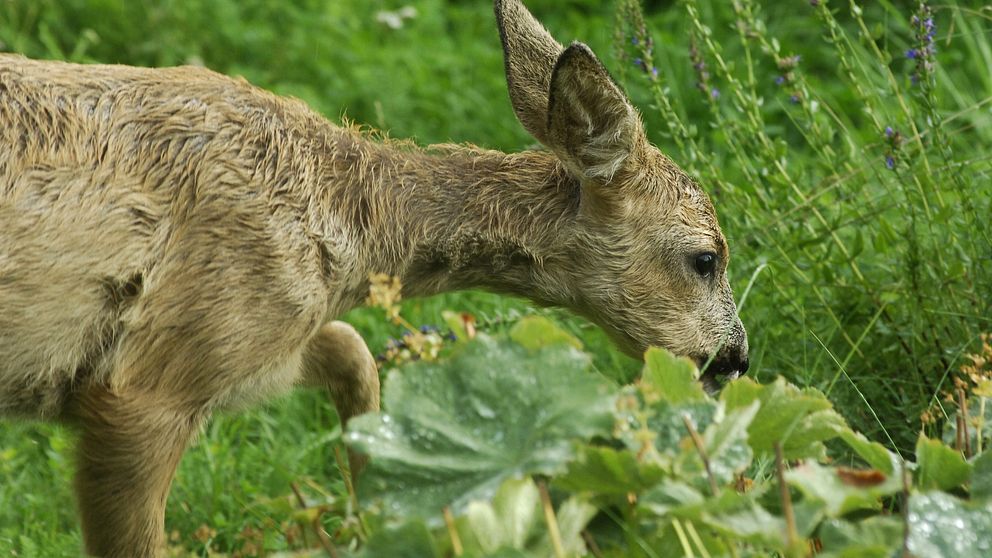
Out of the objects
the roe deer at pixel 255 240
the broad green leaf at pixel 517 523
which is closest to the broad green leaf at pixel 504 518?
the broad green leaf at pixel 517 523

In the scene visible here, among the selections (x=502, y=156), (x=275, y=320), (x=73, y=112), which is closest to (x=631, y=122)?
(x=502, y=156)

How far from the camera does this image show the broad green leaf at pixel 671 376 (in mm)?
3254

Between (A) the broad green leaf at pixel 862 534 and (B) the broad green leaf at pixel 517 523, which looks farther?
(A) the broad green leaf at pixel 862 534

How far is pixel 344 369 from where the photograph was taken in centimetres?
516

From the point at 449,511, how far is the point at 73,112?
230 cm

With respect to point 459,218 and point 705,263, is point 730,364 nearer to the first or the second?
point 705,263

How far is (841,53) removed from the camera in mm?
5223

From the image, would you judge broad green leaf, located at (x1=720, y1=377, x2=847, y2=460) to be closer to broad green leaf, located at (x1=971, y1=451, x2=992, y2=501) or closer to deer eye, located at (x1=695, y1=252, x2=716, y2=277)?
broad green leaf, located at (x1=971, y1=451, x2=992, y2=501)

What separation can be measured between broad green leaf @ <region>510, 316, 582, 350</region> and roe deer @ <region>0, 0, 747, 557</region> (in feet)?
4.67

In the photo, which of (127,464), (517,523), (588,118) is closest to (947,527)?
(517,523)

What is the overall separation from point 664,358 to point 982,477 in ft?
2.60

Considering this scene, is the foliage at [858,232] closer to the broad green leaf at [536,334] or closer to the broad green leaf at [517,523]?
the broad green leaf at [536,334]

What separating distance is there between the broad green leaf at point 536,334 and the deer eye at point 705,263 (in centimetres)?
198

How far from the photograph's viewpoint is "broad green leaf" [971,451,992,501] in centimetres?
320
